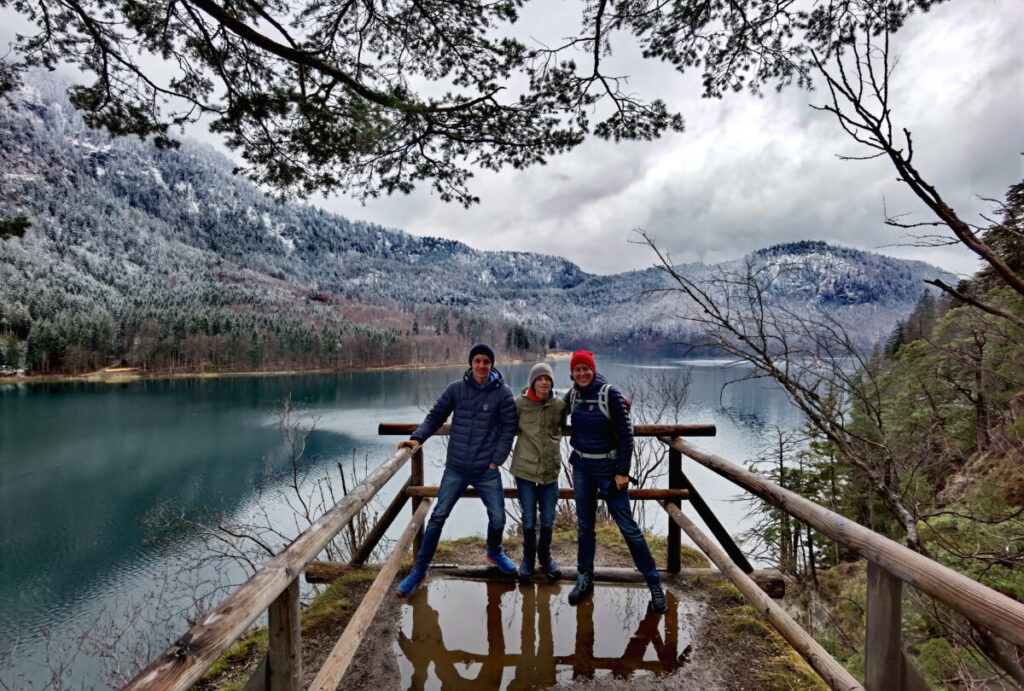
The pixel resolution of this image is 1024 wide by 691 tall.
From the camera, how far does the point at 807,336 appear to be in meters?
3.14

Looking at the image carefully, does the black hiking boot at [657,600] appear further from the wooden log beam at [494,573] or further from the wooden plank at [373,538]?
the wooden plank at [373,538]

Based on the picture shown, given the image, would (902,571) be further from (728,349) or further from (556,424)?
(556,424)

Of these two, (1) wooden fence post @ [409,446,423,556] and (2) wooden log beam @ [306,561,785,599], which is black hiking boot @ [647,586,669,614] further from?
(1) wooden fence post @ [409,446,423,556]

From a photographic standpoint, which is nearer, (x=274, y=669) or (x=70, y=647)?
(x=274, y=669)

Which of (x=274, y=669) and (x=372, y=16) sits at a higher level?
(x=372, y=16)

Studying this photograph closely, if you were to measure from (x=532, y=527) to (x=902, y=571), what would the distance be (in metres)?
2.33

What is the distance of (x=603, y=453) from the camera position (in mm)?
3082

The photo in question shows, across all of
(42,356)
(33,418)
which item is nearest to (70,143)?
(42,356)

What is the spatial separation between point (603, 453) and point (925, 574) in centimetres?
182

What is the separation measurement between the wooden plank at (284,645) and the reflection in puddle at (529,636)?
3.64ft

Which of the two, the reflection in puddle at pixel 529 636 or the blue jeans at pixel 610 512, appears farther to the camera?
the blue jeans at pixel 610 512

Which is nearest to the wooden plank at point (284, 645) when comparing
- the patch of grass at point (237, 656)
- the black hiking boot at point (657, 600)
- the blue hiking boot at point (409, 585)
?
the patch of grass at point (237, 656)

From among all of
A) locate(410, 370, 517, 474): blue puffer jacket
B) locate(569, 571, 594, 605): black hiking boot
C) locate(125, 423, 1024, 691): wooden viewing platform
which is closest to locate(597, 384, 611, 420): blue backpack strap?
locate(410, 370, 517, 474): blue puffer jacket

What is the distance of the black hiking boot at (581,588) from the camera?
10.6ft
